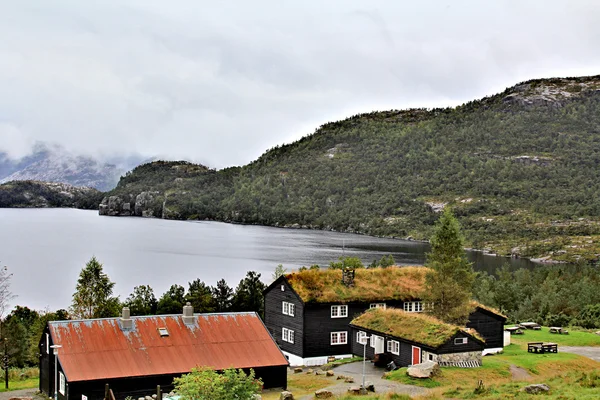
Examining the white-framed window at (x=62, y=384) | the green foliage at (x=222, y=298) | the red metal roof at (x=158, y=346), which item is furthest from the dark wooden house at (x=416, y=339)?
the green foliage at (x=222, y=298)

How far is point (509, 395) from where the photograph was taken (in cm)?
2353

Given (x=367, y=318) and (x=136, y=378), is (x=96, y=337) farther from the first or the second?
(x=367, y=318)

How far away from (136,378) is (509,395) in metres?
17.0

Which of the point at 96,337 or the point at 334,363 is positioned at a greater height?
the point at 96,337

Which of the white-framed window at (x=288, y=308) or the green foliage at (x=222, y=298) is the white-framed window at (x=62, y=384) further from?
the green foliage at (x=222, y=298)

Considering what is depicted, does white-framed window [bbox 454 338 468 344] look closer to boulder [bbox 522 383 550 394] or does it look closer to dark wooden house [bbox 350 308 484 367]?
dark wooden house [bbox 350 308 484 367]

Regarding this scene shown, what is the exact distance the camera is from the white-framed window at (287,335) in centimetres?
4434

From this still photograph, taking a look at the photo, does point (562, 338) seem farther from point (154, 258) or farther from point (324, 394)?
point (154, 258)

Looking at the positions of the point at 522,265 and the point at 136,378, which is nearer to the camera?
the point at 136,378

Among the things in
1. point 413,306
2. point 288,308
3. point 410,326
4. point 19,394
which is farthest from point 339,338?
point 19,394

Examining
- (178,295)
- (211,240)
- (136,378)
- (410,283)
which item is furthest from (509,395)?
(211,240)

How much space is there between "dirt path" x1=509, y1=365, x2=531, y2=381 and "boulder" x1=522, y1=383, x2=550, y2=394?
8678 millimetres

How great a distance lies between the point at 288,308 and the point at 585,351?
18.3m

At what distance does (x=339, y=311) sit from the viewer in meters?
43.8
